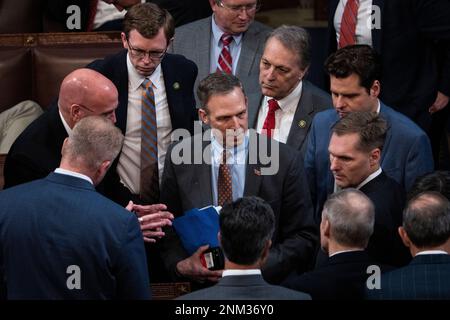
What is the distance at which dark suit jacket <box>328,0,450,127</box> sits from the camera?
16.5ft

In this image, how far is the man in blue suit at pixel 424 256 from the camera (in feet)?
11.1

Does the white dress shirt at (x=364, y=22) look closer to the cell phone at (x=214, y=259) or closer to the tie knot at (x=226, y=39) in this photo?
the tie knot at (x=226, y=39)

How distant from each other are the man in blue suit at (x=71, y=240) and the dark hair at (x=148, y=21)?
1110 millimetres

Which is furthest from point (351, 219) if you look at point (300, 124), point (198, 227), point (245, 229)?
point (300, 124)

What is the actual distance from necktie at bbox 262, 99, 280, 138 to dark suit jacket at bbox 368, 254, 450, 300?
133 centimetres

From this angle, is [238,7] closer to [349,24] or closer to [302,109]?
[349,24]

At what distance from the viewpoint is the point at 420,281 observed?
11.1 ft

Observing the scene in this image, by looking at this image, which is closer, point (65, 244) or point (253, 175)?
point (65, 244)

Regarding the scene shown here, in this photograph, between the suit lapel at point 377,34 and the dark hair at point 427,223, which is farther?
the suit lapel at point 377,34

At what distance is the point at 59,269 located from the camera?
329 cm

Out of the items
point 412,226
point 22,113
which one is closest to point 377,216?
point 412,226

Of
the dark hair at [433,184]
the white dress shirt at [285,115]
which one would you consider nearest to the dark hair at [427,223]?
the dark hair at [433,184]

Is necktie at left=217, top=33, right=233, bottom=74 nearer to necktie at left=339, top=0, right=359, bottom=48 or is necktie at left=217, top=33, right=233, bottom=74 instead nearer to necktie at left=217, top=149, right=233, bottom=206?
necktie at left=339, top=0, right=359, bottom=48

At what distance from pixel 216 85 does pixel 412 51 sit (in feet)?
4.48
